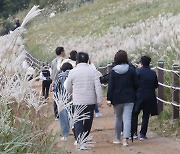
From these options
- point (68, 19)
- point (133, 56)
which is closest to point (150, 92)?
point (133, 56)

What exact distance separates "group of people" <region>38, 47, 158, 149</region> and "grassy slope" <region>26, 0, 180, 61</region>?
815 inches

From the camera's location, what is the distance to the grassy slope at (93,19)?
33.9m

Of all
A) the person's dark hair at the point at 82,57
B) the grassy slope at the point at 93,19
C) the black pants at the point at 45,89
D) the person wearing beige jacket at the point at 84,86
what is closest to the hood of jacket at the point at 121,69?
the person wearing beige jacket at the point at 84,86

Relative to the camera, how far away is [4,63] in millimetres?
5988

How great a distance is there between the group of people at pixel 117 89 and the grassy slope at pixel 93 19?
20712 mm

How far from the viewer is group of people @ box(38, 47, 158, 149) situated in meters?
9.43

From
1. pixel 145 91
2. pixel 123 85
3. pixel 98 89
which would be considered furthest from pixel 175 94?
pixel 98 89

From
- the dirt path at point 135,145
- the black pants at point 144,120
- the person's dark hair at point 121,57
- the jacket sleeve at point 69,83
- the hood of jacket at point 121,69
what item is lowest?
the dirt path at point 135,145

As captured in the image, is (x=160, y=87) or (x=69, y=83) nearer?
(x=69, y=83)

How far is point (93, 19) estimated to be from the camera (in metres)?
41.8

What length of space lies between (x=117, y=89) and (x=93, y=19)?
3231 centimetres

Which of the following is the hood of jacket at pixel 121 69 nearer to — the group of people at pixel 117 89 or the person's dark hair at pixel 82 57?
the group of people at pixel 117 89

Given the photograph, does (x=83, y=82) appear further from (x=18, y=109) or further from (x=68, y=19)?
(x=68, y=19)

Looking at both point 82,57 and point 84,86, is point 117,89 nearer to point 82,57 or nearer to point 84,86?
point 84,86
